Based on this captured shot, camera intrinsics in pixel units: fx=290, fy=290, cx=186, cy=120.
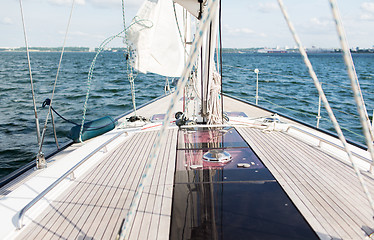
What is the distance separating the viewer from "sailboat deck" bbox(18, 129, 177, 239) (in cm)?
210

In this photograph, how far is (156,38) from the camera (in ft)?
13.7

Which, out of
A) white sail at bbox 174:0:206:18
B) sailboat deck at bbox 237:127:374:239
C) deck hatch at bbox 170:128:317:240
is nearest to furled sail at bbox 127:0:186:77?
white sail at bbox 174:0:206:18

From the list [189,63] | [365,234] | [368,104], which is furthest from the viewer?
[368,104]

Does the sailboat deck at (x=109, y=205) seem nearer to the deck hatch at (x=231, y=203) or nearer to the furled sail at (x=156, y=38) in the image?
the deck hatch at (x=231, y=203)

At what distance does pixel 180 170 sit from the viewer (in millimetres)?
3051

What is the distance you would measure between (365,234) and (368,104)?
13575 mm

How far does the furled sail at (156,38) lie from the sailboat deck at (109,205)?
1507 millimetres

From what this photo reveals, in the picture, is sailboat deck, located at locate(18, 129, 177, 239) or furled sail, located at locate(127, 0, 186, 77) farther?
furled sail, located at locate(127, 0, 186, 77)

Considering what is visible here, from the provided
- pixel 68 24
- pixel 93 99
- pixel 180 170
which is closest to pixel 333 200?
pixel 180 170

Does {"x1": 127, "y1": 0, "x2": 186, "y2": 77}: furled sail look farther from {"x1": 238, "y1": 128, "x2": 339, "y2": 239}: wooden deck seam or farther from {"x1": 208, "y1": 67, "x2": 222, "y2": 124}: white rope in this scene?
{"x1": 238, "y1": 128, "x2": 339, "y2": 239}: wooden deck seam

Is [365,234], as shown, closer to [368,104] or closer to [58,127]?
[58,127]

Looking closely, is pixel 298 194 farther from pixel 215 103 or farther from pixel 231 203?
pixel 215 103

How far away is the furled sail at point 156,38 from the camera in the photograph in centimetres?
401

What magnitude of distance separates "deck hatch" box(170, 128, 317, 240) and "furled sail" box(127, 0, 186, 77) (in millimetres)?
1481
